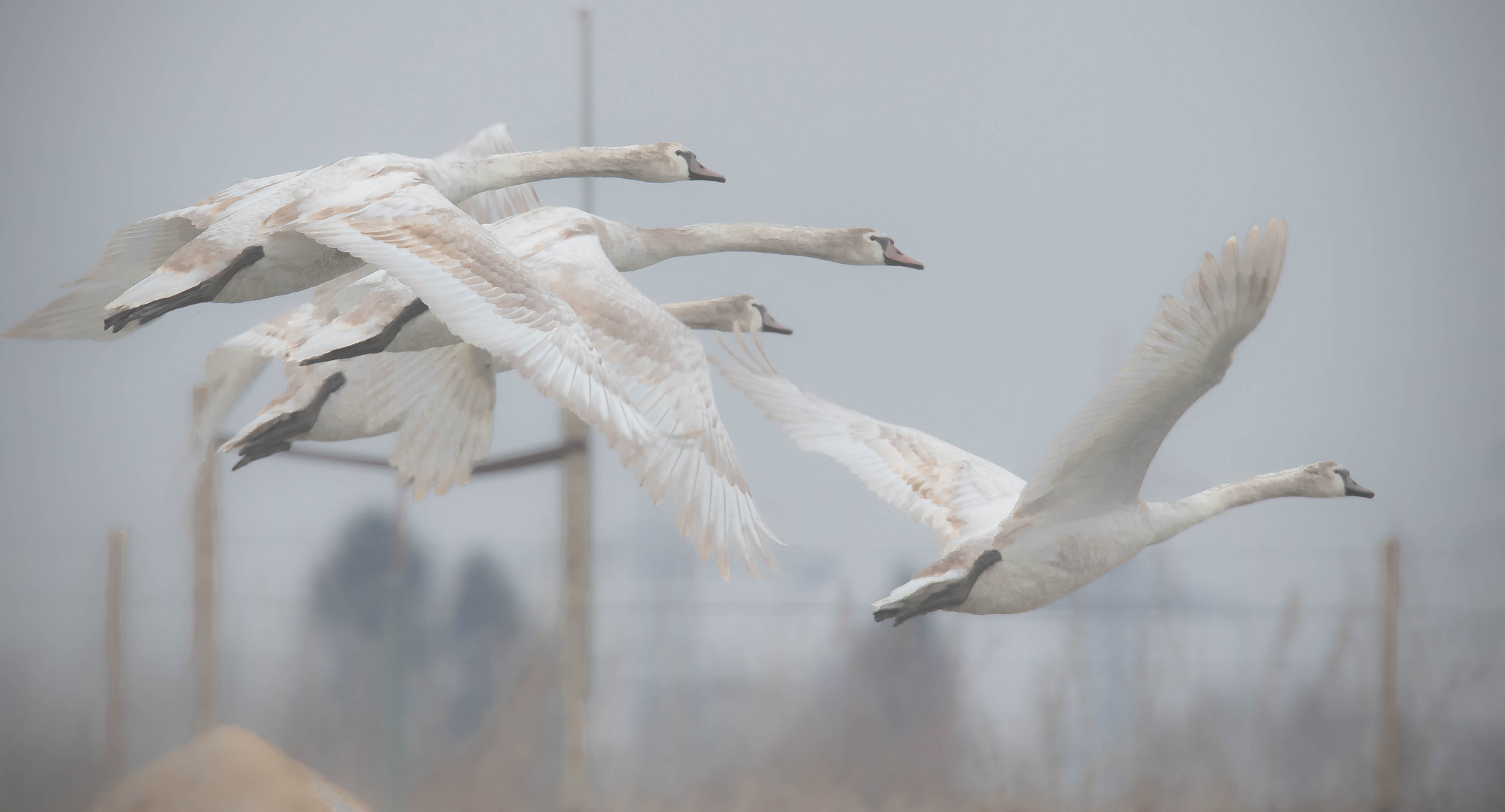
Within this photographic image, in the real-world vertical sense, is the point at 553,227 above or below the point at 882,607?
above

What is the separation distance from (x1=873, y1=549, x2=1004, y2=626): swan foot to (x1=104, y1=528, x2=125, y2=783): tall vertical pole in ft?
15.7

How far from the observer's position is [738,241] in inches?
153

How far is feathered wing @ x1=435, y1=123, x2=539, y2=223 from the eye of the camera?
13.3ft

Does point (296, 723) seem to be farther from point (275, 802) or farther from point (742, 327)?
point (742, 327)

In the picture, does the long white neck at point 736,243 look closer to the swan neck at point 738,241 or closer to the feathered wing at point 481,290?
the swan neck at point 738,241

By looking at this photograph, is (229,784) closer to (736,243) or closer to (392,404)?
(392,404)

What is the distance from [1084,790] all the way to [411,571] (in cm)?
376

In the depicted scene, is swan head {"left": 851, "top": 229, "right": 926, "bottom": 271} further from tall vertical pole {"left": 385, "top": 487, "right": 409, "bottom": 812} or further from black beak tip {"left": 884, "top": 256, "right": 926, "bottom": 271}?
tall vertical pole {"left": 385, "top": 487, "right": 409, "bottom": 812}

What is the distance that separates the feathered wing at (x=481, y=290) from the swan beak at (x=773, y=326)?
124 cm

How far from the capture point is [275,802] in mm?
4723

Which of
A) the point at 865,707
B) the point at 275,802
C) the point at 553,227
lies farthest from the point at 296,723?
the point at 553,227

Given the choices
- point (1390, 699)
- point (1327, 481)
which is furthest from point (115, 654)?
point (1390, 699)

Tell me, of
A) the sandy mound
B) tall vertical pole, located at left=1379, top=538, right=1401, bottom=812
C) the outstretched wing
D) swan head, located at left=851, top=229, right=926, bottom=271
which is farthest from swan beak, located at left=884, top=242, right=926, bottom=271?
tall vertical pole, located at left=1379, top=538, right=1401, bottom=812

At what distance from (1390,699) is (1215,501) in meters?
4.32
